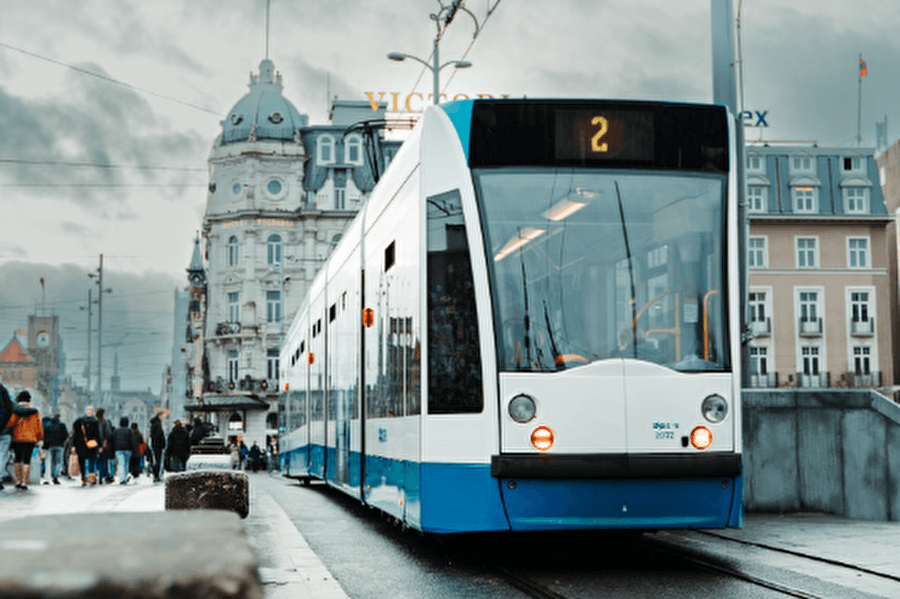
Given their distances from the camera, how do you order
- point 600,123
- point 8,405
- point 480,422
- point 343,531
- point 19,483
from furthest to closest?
point 19,483, point 8,405, point 343,531, point 600,123, point 480,422

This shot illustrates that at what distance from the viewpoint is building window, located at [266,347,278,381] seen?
68312 mm

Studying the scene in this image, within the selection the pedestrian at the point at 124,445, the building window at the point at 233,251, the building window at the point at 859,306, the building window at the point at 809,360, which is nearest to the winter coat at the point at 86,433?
the pedestrian at the point at 124,445

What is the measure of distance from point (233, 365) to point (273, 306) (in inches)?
169

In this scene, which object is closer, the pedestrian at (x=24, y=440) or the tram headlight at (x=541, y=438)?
the tram headlight at (x=541, y=438)

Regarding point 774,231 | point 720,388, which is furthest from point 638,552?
point 774,231

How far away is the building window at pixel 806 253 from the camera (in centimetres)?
6694

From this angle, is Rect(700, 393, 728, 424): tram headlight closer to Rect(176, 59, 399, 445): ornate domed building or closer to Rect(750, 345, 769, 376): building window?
Rect(750, 345, 769, 376): building window

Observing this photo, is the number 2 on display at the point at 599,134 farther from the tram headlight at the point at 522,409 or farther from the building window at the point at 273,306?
the building window at the point at 273,306

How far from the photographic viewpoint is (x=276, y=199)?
68.6 meters

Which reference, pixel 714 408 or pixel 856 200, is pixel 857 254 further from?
pixel 714 408

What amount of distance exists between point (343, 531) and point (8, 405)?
461 cm

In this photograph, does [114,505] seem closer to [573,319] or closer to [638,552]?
[638,552]

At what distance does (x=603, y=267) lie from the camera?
806cm

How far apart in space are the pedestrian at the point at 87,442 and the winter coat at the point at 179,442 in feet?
8.60
